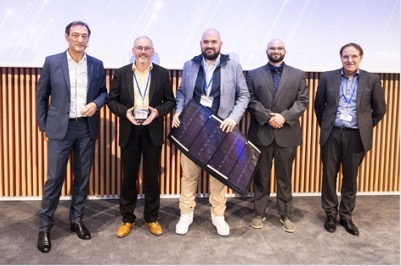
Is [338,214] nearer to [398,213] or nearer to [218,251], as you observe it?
[398,213]

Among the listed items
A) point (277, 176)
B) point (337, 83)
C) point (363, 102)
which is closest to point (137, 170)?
point (277, 176)

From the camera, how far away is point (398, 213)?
4508 millimetres

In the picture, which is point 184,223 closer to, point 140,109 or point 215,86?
point 140,109

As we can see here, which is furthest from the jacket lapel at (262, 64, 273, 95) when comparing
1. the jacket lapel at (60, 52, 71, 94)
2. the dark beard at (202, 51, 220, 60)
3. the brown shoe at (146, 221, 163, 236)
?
the jacket lapel at (60, 52, 71, 94)

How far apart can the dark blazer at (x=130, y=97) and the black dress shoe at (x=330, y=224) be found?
1.69m

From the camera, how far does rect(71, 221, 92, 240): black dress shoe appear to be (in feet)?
12.0

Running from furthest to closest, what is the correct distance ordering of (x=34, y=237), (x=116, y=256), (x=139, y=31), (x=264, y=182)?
1. (x=139, y=31)
2. (x=264, y=182)
3. (x=34, y=237)
4. (x=116, y=256)

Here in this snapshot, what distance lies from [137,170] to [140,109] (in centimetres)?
60

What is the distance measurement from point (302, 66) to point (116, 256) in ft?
9.34

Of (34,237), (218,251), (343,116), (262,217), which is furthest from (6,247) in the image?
(343,116)

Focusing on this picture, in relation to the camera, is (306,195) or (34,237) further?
(306,195)

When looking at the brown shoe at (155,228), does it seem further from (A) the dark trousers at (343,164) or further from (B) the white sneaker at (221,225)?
(A) the dark trousers at (343,164)

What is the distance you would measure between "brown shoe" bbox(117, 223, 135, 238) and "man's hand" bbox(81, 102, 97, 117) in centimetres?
102

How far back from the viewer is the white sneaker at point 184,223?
382 cm
